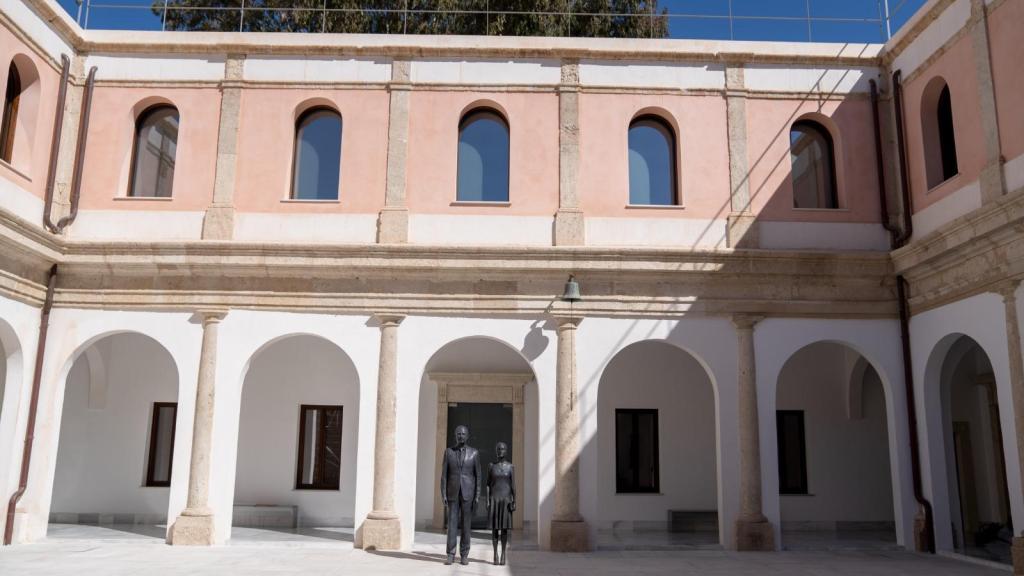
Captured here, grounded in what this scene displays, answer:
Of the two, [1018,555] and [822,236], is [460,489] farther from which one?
[822,236]

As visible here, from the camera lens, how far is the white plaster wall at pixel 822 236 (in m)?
12.7

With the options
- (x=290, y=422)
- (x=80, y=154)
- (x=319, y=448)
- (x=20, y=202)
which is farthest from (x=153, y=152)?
(x=319, y=448)

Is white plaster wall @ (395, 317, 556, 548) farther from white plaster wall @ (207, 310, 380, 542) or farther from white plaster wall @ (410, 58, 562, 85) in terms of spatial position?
white plaster wall @ (410, 58, 562, 85)

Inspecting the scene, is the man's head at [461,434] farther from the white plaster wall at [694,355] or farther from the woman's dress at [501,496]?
the white plaster wall at [694,355]

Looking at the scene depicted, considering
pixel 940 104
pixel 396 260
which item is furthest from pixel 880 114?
pixel 396 260

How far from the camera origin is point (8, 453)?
37.9ft

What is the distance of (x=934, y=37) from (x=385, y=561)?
34.3 feet

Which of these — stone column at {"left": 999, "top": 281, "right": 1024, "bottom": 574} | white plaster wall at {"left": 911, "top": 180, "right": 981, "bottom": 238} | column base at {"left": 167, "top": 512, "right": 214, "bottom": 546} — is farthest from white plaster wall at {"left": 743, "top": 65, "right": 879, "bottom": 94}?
column base at {"left": 167, "top": 512, "right": 214, "bottom": 546}

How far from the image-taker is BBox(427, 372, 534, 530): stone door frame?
1414 cm

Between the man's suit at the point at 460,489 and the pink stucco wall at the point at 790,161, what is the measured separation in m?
5.87

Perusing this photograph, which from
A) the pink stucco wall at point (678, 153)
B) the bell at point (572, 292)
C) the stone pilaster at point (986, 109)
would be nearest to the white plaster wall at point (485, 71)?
the pink stucco wall at point (678, 153)

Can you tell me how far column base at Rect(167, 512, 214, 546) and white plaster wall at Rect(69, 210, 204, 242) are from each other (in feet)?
13.3

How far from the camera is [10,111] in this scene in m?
11.9

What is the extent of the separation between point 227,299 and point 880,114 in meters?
10.2
